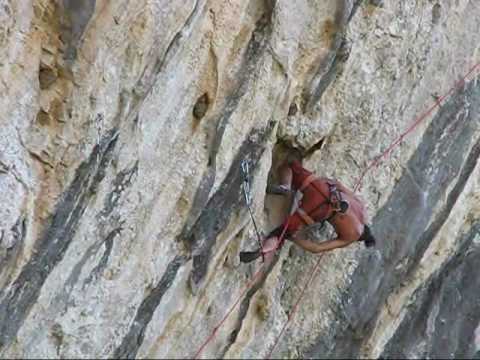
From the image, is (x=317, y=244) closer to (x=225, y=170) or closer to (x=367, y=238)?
(x=367, y=238)

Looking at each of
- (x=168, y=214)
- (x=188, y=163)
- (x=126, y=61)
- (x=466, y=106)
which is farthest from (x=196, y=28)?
(x=466, y=106)

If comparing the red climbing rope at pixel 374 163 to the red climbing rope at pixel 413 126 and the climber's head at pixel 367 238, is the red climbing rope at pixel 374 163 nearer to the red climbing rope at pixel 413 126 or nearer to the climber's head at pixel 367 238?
the red climbing rope at pixel 413 126

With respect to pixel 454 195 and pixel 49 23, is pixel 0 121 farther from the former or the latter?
pixel 454 195

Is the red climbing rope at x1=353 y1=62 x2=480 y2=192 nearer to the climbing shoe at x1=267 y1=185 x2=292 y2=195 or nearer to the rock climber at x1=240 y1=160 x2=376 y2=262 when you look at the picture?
the rock climber at x1=240 y1=160 x2=376 y2=262

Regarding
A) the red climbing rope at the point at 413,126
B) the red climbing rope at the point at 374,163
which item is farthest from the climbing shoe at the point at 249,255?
the red climbing rope at the point at 413,126

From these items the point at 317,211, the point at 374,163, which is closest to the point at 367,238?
the point at 317,211

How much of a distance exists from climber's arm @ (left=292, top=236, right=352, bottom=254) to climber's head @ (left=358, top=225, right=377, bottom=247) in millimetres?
158

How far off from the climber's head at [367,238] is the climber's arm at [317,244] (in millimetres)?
158

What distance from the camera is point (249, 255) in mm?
6168

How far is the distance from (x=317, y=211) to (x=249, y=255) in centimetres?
61

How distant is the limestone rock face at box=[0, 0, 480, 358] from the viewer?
16.4 feet

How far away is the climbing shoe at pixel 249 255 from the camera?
6168 millimetres

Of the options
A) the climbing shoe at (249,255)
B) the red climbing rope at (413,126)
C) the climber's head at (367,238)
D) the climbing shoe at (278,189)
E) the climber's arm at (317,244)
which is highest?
the red climbing rope at (413,126)

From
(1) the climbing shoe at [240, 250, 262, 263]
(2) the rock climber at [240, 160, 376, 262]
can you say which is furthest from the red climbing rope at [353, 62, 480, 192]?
(1) the climbing shoe at [240, 250, 262, 263]
